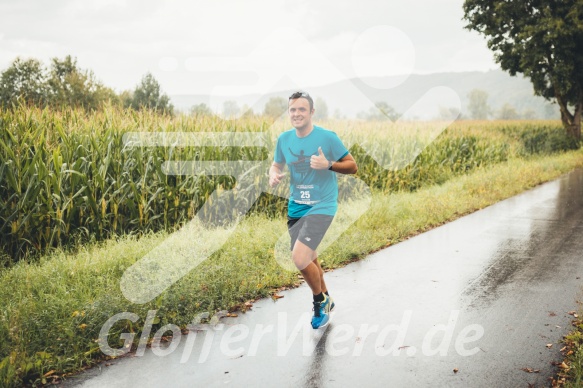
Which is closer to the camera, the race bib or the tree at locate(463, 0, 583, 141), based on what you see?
the race bib

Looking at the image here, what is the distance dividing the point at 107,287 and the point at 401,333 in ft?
9.43

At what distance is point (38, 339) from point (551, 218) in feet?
29.8

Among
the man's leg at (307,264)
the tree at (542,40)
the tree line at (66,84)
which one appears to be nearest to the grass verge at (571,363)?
the man's leg at (307,264)

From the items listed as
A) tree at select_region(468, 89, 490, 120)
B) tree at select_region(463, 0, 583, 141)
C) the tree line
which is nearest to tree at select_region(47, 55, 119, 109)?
the tree line

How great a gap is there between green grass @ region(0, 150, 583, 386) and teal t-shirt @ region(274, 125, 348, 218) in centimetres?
132

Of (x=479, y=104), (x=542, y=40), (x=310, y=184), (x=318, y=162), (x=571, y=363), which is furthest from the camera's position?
(x=479, y=104)

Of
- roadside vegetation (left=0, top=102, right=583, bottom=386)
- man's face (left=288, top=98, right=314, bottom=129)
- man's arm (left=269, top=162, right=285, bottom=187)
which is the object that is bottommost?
roadside vegetation (left=0, top=102, right=583, bottom=386)

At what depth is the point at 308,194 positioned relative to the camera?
14.2 feet

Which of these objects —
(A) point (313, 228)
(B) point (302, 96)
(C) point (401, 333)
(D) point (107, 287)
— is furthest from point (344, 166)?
(D) point (107, 287)

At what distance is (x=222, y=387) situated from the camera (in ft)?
10.7

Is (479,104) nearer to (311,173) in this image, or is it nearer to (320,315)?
(311,173)

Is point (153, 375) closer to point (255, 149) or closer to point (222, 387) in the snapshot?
point (222, 387)

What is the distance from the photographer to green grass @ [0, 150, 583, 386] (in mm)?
3652

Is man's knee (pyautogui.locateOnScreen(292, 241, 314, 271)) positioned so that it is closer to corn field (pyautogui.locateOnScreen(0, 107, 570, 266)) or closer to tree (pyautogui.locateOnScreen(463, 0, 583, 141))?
corn field (pyautogui.locateOnScreen(0, 107, 570, 266))
